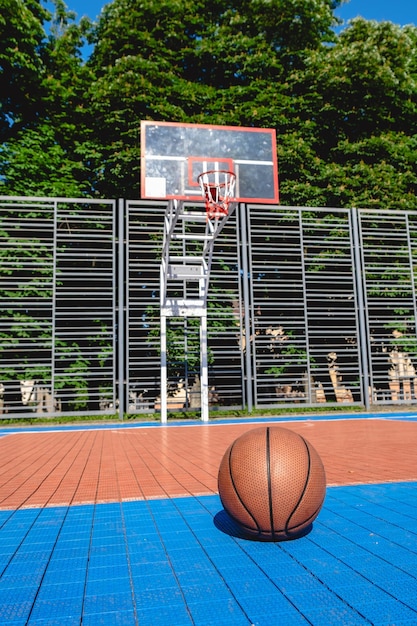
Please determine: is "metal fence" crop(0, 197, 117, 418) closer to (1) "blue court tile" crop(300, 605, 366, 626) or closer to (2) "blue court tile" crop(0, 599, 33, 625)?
(2) "blue court tile" crop(0, 599, 33, 625)

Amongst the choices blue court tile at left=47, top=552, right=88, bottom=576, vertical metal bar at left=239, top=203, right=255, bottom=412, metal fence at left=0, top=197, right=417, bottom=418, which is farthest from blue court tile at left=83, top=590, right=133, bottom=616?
vertical metal bar at left=239, top=203, right=255, bottom=412

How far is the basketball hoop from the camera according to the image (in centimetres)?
1372

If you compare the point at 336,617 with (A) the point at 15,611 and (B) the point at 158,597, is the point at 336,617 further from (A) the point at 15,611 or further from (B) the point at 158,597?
(A) the point at 15,611

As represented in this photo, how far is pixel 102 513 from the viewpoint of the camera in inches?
194

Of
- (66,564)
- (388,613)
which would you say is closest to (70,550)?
(66,564)

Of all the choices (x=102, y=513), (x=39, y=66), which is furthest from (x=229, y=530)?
(x=39, y=66)

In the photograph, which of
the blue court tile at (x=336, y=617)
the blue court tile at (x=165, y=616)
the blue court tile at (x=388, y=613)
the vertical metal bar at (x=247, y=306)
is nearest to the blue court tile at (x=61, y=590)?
the blue court tile at (x=165, y=616)

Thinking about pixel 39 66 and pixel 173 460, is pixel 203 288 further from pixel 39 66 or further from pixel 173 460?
pixel 39 66

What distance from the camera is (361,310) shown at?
1888cm

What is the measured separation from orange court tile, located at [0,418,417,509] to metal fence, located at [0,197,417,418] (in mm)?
4770

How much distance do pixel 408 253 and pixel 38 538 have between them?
61.8 feet

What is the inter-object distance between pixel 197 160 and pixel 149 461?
9.32 meters

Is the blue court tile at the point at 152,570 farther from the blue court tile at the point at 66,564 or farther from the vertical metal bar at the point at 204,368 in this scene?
the vertical metal bar at the point at 204,368

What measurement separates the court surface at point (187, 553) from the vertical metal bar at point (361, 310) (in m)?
11.4
